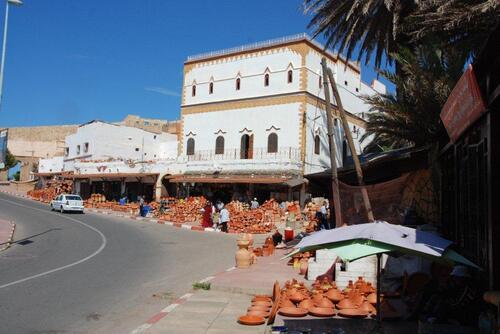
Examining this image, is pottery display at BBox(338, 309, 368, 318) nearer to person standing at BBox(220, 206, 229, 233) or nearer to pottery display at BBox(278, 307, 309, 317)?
pottery display at BBox(278, 307, 309, 317)

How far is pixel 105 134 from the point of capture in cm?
5300

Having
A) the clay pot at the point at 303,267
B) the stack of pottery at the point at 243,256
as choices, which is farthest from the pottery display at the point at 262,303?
the stack of pottery at the point at 243,256

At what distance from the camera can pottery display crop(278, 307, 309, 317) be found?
7965mm

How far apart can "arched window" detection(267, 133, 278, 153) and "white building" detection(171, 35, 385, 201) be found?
0.24 ft

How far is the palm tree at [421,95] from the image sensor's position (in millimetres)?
12773

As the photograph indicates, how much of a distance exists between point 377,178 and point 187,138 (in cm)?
2492

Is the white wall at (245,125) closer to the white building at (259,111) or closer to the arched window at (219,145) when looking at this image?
the white building at (259,111)

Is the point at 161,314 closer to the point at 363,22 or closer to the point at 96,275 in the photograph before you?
the point at 96,275

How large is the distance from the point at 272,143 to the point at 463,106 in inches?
1111

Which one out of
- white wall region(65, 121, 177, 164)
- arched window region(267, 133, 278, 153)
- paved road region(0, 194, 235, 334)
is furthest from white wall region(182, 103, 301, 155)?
paved road region(0, 194, 235, 334)

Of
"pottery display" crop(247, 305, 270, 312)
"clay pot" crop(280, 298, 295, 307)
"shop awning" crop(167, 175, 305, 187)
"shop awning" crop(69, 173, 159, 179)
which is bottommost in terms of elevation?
"pottery display" crop(247, 305, 270, 312)

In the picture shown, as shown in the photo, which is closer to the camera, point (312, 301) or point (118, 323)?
point (118, 323)

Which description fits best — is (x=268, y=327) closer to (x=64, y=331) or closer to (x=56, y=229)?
(x=64, y=331)

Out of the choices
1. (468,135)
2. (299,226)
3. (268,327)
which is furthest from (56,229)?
(468,135)
